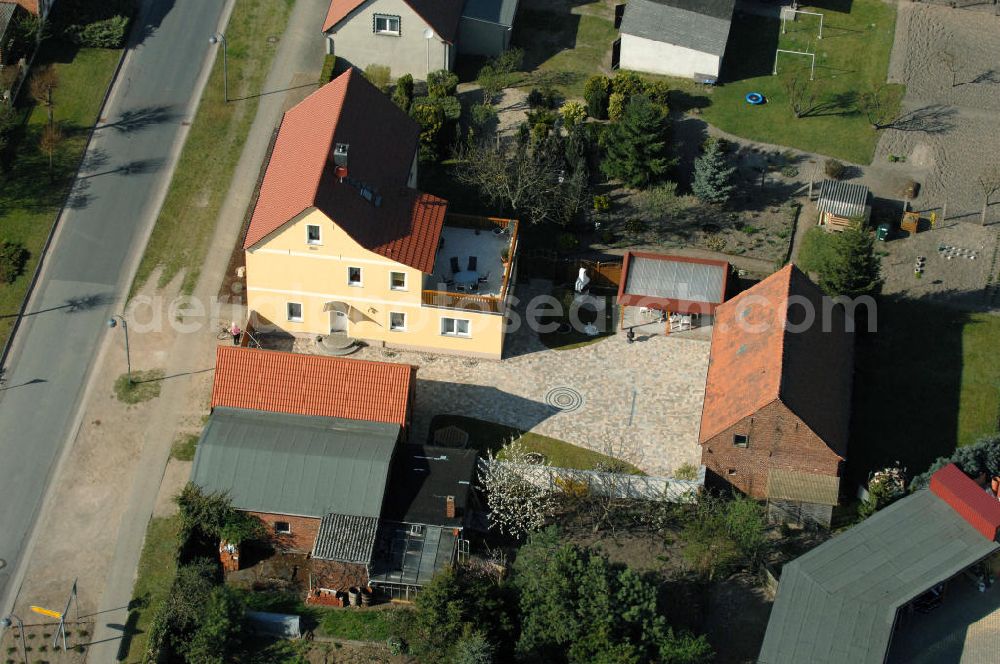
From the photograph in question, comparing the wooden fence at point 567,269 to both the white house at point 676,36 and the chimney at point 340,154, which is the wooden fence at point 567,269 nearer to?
the chimney at point 340,154

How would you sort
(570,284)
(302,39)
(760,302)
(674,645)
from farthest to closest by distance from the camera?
(302,39) < (570,284) < (760,302) < (674,645)

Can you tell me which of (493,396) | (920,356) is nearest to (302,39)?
(493,396)

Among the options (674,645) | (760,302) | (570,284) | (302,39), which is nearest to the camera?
(674,645)

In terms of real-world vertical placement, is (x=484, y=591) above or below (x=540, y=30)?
below

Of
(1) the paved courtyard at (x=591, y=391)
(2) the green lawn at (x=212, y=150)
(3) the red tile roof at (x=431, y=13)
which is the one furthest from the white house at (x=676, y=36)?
(1) the paved courtyard at (x=591, y=391)

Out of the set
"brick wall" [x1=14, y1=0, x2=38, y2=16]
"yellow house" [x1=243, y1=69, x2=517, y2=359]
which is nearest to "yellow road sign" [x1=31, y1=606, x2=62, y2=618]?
"yellow house" [x1=243, y1=69, x2=517, y2=359]

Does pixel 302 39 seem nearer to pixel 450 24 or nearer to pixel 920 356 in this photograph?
pixel 450 24

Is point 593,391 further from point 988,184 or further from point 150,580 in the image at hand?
point 988,184
